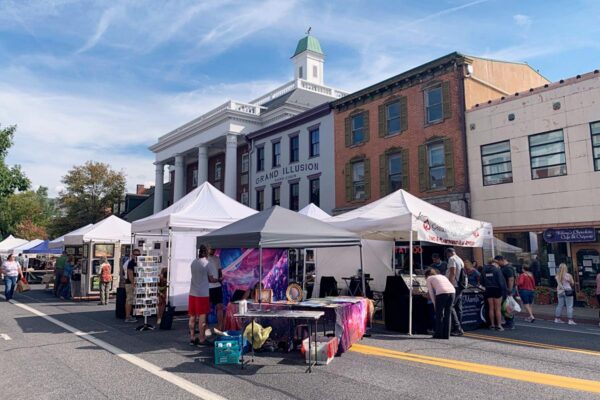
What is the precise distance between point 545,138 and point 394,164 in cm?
698

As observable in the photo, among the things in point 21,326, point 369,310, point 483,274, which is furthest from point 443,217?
point 21,326

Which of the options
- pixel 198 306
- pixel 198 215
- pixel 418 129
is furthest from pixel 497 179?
pixel 198 306

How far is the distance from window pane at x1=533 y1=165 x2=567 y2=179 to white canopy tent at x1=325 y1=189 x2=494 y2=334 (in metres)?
6.11

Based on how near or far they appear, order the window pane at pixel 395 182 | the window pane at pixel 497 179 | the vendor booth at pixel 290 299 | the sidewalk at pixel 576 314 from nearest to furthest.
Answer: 1. the vendor booth at pixel 290 299
2. the sidewalk at pixel 576 314
3. the window pane at pixel 497 179
4. the window pane at pixel 395 182

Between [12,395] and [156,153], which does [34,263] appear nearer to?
[156,153]

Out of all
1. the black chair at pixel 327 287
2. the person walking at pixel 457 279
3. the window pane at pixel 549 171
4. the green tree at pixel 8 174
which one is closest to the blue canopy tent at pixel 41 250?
the green tree at pixel 8 174

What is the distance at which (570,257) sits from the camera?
52.4ft

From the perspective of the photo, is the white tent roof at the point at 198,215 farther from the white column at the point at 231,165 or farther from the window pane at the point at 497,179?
the white column at the point at 231,165

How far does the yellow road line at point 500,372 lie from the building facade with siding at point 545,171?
11.1 metres

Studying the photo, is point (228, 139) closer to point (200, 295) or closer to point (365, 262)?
point (365, 262)

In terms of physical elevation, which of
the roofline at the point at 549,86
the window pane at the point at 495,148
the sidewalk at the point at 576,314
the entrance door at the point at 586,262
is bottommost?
the sidewalk at the point at 576,314

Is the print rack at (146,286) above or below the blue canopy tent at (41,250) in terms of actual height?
below

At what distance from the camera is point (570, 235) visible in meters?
16.0

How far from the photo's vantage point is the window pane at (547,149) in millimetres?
16672
